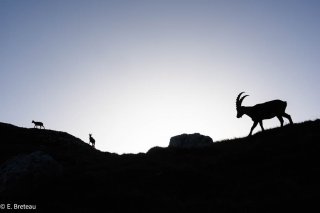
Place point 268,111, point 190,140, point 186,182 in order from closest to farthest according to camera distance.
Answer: point 186,182
point 268,111
point 190,140

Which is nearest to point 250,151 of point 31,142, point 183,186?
point 183,186

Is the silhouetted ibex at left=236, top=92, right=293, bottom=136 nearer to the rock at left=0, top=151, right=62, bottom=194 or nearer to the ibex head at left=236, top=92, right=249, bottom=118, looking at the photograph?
the ibex head at left=236, top=92, right=249, bottom=118

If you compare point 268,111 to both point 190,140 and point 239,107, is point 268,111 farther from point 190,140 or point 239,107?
point 190,140

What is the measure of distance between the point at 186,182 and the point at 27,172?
8.83 metres

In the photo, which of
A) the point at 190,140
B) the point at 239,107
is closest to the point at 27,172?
the point at 239,107

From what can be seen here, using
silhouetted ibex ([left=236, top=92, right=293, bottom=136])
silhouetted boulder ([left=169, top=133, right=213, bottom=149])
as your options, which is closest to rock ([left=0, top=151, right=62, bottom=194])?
silhouetted ibex ([left=236, top=92, right=293, bottom=136])

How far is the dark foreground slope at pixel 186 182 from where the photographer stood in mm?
14430

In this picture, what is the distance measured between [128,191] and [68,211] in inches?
138

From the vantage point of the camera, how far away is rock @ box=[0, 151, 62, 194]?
17.0 metres

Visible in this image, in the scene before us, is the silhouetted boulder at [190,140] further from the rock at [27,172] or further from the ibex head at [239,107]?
the rock at [27,172]

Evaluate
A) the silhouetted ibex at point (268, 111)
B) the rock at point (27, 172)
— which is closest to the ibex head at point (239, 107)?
the silhouetted ibex at point (268, 111)

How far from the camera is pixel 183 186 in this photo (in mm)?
18328

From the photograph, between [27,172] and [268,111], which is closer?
[27,172]

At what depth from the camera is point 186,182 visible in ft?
61.4
